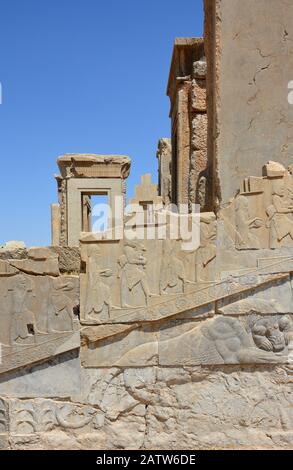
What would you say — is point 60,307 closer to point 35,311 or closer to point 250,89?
point 35,311

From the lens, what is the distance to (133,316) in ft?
17.7

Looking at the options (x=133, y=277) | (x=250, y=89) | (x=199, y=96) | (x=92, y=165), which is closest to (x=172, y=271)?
(x=133, y=277)

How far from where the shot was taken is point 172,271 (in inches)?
213

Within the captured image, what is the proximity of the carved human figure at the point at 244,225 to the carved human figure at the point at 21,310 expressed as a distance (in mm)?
2221

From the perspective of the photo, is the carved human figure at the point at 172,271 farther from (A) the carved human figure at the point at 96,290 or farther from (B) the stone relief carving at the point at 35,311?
(B) the stone relief carving at the point at 35,311

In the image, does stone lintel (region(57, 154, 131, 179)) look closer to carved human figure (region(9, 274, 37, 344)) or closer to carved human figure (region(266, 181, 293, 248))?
carved human figure (region(9, 274, 37, 344))

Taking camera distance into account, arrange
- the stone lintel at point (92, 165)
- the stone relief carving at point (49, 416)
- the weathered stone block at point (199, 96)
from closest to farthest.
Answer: the stone relief carving at point (49, 416) < the weathered stone block at point (199, 96) < the stone lintel at point (92, 165)

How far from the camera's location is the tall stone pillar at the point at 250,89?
581cm

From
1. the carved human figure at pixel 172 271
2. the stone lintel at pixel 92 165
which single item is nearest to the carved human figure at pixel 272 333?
the carved human figure at pixel 172 271

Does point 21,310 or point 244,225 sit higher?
point 244,225

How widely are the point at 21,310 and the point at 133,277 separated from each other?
1.20 meters

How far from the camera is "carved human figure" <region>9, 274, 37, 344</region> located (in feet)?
17.8

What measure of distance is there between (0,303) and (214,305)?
2.21 metres
